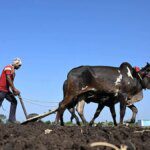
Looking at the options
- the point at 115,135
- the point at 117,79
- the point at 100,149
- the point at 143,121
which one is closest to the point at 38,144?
the point at 100,149

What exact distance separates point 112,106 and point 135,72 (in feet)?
3.79

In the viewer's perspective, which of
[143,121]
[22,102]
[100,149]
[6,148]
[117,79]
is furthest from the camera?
[143,121]

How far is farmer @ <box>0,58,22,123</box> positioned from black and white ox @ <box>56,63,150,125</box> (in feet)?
3.98

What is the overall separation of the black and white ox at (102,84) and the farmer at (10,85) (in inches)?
47.7

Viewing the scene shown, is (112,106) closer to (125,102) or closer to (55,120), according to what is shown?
(125,102)

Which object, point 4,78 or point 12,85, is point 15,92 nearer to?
point 12,85

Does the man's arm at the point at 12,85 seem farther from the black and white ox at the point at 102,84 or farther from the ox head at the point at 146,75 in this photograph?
the ox head at the point at 146,75

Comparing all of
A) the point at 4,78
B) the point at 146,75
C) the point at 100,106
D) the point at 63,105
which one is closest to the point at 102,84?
the point at 100,106

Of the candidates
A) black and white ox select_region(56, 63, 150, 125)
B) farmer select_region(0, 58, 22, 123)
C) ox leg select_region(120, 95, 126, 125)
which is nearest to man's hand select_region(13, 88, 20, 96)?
farmer select_region(0, 58, 22, 123)

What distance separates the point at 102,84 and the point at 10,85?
99.9 inches

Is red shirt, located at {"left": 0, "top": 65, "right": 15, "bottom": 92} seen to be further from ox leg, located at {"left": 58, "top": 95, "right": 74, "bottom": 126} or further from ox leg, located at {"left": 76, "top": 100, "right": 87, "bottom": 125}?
ox leg, located at {"left": 76, "top": 100, "right": 87, "bottom": 125}

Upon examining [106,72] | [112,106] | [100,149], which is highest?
[106,72]

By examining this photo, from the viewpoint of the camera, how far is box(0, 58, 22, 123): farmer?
37.0ft

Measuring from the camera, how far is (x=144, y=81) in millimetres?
12961
